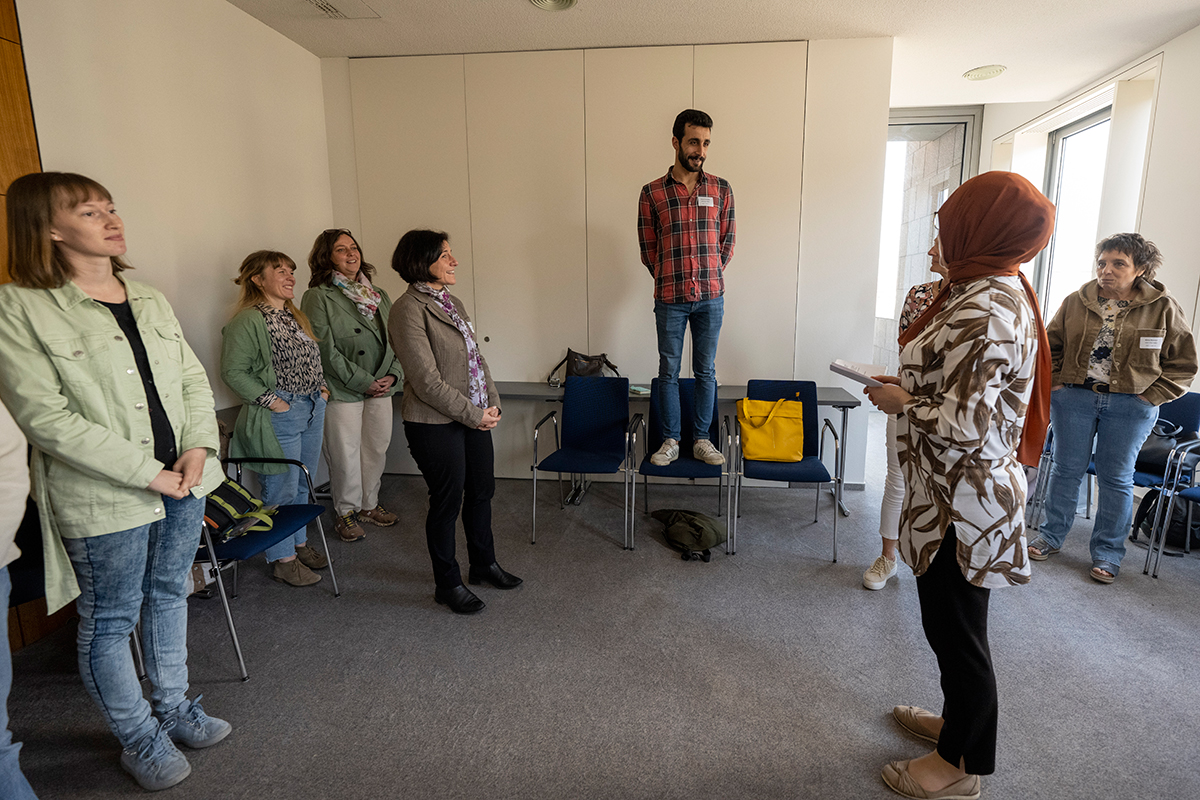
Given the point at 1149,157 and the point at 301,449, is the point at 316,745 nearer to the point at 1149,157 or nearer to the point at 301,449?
the point at 301,449

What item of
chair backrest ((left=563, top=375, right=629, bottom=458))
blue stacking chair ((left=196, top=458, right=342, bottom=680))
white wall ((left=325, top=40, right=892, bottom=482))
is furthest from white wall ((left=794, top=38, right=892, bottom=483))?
blue stacking chair ((left=196, top=458, right=342, bottom=680))

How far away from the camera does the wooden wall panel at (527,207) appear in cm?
429

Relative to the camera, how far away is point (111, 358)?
163 cm

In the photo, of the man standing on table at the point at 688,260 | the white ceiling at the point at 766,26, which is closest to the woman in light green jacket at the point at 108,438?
the man standing on table at the point at 688,260

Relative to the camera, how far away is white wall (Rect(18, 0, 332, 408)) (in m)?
2.64

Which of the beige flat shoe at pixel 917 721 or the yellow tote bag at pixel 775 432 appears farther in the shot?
the yellow tote bag at pixel 775 432

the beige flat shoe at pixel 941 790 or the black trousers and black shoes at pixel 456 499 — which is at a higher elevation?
the black trousers and black shoes at pixel 456 499

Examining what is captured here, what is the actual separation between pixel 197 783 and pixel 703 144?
3.34 metres

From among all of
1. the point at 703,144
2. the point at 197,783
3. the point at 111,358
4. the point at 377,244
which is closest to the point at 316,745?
the point at 197,783

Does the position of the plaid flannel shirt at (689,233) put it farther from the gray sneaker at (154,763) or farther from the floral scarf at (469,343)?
the gray sneaker at (154,763)

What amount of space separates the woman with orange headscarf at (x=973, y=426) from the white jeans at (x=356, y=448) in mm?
2920

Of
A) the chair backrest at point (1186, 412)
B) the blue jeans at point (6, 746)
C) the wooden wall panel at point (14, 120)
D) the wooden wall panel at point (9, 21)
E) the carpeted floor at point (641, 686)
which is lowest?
the carpeted floor at point (641, 686)

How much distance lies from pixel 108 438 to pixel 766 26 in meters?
3.94

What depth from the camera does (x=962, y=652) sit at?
62.9 inches
